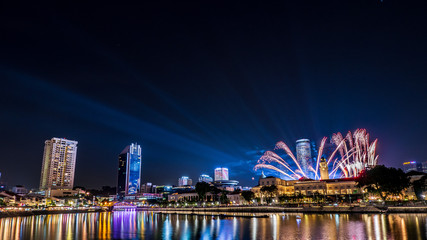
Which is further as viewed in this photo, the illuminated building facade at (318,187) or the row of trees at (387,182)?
the illuminated building facade at (318,187)

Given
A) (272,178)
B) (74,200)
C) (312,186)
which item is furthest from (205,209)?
(74,200)

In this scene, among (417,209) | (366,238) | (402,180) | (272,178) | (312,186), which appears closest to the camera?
(366,238)

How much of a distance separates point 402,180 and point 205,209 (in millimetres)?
66753

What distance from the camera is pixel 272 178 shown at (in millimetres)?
134875

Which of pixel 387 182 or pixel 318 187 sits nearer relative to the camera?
pixel 387 182

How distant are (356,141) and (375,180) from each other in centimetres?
1974

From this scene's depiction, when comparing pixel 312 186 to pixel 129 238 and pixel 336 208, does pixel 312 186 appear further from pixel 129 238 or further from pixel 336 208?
pixel 129 238

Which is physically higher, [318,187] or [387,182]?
[387,182]

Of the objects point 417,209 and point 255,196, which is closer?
point 417,209

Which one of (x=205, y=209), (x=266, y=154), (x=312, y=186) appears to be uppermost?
(x=266, y=154)

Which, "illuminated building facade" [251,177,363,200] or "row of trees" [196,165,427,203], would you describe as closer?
"row of trees" [196,165,427,203]

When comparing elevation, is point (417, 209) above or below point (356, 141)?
below

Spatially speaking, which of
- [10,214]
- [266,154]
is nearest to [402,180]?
[266,154]

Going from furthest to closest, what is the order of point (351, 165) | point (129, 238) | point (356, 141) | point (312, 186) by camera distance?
1. point (312, 186)
2. point (351, 165)
3. point (356, 141)
4. point (129, 238)
